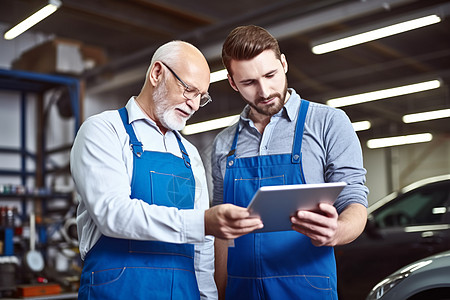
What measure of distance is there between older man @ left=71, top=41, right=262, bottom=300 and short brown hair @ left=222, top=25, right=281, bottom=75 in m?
0.11

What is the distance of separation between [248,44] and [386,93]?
7.31 metres

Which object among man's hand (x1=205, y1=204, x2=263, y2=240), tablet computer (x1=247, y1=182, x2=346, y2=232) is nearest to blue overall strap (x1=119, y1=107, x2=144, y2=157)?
man's hand (x1=205, y1=204, x2=263, y2=240)

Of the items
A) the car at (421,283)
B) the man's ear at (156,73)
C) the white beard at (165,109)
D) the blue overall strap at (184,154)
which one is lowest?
the car at (421,283)

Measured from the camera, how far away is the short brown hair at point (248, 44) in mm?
1754

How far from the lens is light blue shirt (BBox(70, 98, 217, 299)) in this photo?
4.43 feet

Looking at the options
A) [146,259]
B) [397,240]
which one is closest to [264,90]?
[146,259]

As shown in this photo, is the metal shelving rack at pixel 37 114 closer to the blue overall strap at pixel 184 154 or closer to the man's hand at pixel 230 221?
the blue overall strap at pixel 184 154

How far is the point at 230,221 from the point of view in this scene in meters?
1.33

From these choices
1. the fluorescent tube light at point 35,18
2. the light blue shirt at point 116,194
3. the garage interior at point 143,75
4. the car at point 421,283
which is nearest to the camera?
the light blue shirt at point 116,194

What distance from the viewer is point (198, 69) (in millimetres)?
1726

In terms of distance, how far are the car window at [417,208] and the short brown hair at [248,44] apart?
335 cm

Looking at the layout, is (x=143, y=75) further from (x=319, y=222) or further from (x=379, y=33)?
(x=319, y=222)

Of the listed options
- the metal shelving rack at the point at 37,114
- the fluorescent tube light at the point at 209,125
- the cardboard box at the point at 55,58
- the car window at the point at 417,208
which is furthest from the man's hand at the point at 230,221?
the fluorescent tube light at the point at 209,125

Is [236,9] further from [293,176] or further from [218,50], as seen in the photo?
[293,176]
